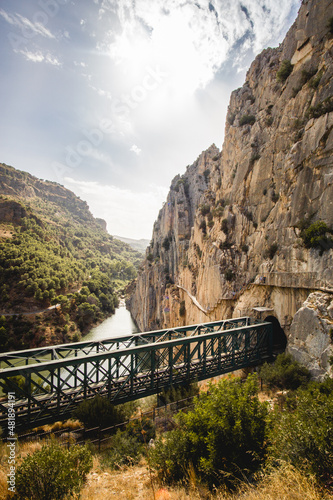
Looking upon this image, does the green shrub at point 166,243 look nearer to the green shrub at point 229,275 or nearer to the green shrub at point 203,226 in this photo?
the green shrub at point 203,226

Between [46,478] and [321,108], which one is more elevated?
[321,108]

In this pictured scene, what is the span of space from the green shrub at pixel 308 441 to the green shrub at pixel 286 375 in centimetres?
967

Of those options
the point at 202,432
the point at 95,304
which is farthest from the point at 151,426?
the point at 95,304

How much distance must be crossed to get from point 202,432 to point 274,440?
5.98ft

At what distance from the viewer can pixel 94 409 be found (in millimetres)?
10273

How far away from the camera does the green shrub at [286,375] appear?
45.3ft

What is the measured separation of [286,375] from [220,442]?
1151 cm

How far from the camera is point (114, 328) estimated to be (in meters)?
63.3

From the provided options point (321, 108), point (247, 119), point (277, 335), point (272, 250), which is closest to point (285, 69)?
point (247, 119)

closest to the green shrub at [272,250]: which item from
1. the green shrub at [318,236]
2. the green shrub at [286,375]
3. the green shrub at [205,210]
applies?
the green shrub at [318,236]

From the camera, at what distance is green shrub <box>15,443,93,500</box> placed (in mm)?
4559

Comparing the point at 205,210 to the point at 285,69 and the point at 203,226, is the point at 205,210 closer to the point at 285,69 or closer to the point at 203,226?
the point at 203,226

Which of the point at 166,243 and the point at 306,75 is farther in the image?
the point at 166,243

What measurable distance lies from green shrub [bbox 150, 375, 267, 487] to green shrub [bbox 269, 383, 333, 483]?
47 centimetres
